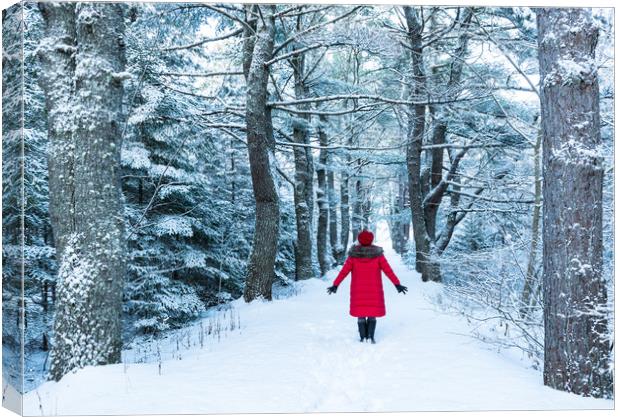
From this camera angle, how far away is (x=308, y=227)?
12531 mm

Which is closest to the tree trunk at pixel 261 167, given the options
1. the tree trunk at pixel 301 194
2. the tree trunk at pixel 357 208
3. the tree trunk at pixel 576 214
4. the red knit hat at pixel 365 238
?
the red knit hat at pixel 365 238

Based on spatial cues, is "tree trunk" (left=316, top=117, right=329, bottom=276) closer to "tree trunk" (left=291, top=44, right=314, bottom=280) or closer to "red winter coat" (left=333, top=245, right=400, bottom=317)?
"tree trunk" (left=291, top=44, right=314, bottom=280)

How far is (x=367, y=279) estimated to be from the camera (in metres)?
5.83

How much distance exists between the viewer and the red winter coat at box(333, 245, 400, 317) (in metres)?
5.73

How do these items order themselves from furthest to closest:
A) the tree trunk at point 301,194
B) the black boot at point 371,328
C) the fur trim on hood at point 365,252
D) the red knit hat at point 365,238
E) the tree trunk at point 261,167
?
the tree trunk at point 301,194
the tree trunk at point 261,167
the red knit hat at point 365,238
the fur trim on hood at point 365,252
the black boot at point 371,328

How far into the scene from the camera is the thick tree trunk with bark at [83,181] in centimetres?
432

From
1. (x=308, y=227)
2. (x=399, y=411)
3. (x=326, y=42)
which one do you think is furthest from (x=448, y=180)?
(x=399, y=411)

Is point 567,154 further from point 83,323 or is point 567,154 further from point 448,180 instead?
point 448,180

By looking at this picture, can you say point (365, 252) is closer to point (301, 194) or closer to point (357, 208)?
point (301, 194)

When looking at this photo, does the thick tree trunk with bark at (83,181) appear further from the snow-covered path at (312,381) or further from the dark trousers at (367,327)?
the dark trousers at (367,327)

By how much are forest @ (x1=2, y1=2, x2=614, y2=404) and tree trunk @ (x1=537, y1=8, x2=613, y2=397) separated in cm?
2

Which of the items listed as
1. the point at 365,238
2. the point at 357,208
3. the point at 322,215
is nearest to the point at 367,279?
the point at 365,238

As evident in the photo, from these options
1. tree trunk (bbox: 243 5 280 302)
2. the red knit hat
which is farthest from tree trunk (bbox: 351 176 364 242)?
the red knit hat

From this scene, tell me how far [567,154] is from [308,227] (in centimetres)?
909
